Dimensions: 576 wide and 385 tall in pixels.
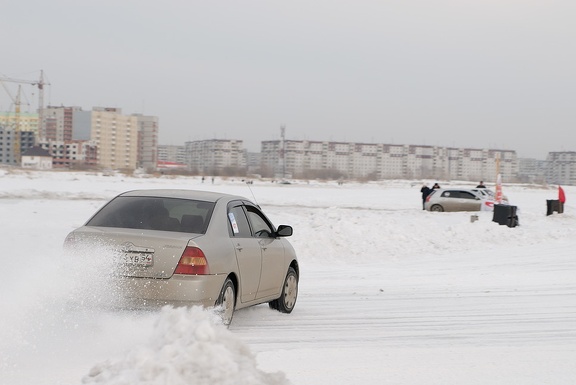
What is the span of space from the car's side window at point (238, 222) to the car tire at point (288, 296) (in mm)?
1294

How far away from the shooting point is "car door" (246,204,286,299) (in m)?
9.25

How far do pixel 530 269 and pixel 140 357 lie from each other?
44.6ft

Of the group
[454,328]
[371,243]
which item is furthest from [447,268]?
[454,328]

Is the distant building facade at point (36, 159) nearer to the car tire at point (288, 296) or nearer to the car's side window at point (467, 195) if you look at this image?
the car's side window at point (467, 195)

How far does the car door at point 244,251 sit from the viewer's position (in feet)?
27.9

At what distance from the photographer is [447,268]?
17.1 metres

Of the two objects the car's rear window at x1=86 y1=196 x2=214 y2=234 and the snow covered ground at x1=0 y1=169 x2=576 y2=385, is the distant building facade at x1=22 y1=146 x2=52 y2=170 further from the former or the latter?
the car's rear window at x1=86 y1=196 x2=214 y2=234

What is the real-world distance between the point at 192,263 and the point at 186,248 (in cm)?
15

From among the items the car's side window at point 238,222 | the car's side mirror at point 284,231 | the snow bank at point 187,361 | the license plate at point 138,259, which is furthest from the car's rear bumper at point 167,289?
the snow bank at point 187,361

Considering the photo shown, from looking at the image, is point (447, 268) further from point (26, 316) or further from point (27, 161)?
point (27, 161)

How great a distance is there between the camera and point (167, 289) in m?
7.49

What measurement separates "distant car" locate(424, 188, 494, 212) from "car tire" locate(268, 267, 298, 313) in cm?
2671

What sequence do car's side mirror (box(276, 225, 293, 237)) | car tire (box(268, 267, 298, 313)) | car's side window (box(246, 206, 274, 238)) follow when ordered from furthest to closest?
1. car tire (box(268, 267, 298, 313))
2. car's side mirror (box(276, 225, 293, 237))
3. car's side window (box(246, 206, 274, 238))

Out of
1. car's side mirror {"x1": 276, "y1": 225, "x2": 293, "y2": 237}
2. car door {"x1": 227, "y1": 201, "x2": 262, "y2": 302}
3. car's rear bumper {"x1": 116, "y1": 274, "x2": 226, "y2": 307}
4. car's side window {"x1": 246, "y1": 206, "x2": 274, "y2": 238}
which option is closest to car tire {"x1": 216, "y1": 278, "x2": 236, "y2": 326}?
car door {"x1": 227, "y1": 201, "x2": 262, "y2": 302}
